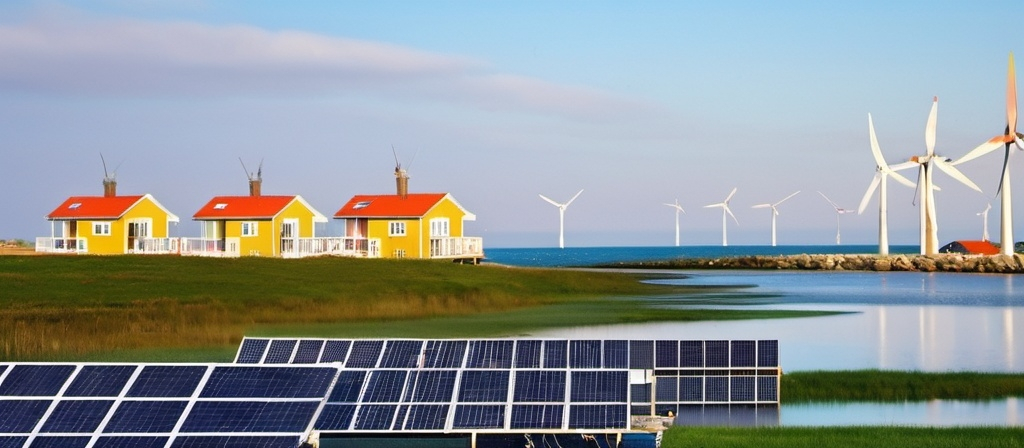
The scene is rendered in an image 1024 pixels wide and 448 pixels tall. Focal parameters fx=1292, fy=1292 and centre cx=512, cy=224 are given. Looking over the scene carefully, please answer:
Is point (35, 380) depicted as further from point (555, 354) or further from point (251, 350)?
point (555, 354)

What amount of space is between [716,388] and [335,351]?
722 cm

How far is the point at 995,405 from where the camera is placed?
2712cm

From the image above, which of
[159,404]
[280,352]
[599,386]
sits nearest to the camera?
[159,404]

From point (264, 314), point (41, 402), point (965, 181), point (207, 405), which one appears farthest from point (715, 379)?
point (965, 181)

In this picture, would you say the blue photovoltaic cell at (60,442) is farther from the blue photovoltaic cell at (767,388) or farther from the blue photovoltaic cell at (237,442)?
the blue photovoltaic cell at (767,388)

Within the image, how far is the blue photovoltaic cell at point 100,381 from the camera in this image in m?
16.4

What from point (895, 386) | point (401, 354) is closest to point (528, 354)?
point (401, 354)

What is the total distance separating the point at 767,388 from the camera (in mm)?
24562

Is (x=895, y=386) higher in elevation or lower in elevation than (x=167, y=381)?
lower

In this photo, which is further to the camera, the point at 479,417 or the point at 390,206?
the point at 390,206

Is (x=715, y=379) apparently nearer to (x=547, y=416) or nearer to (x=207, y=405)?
(x=547, y=416)

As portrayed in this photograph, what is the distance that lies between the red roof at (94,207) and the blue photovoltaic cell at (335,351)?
62.9 m

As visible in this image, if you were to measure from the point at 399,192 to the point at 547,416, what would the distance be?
7319cm

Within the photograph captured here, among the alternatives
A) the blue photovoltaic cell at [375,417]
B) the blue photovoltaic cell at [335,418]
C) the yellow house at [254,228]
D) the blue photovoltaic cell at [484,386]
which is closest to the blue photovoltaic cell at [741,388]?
the blue photovoltaic cell at [484,386]
